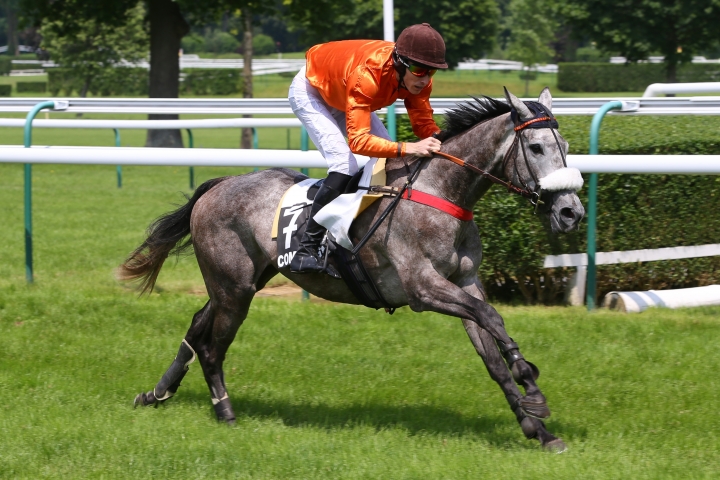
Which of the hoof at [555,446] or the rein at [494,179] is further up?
the rein at [494,179]

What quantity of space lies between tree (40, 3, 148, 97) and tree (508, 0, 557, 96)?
57.7ft

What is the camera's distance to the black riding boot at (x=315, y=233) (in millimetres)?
4734

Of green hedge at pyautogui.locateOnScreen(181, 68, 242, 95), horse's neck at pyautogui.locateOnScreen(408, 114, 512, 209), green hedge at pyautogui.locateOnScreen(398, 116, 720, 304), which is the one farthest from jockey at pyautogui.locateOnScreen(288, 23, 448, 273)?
green hedge at pyautogui.locateOnScreen(181, 68, 242, 95)

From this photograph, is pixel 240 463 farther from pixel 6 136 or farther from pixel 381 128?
pixel 6 136

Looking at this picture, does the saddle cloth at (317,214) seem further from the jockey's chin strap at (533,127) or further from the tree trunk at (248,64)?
the tree trunk at (248,64)

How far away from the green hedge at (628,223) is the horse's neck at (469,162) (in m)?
2.26

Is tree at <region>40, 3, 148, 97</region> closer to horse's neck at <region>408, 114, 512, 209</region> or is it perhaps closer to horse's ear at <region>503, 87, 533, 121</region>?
horse's neck at <region>408, 114, 512, 209</region>

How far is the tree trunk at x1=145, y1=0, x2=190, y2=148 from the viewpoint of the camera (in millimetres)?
21656

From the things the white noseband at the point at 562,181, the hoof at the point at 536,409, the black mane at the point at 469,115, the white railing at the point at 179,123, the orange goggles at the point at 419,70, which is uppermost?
the orange goggles at the point at 419,70

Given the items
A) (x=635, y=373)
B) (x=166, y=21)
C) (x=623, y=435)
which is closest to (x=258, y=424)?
(x=623, y=435)

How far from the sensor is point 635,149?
22.6 feet

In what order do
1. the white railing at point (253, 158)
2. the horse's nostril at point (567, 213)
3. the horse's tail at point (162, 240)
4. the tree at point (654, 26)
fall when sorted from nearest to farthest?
the horse's nostril at point (567, 213)
the horse's tail at point (162, 240)
the white railing at point (253, 158)
the tree at point (654, 26)

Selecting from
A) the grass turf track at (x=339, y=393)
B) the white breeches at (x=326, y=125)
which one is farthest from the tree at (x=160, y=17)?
the white breeches at (x=326, y=125)

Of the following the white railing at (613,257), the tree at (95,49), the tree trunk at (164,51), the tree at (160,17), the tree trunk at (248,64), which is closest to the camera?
the white railing at (613,257)
